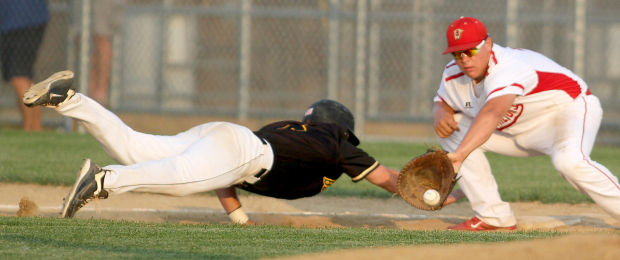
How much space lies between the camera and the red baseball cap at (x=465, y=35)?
517 cm

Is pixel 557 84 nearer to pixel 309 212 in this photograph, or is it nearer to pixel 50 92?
pixel 309 212

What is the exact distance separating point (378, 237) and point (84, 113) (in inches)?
64.3

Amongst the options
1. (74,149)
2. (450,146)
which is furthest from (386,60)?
(450,146)

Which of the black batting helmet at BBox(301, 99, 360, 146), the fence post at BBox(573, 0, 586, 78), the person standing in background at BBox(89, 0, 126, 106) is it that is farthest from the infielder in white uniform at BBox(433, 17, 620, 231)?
the person standing in background at BBox(89, 0, 126, 106)

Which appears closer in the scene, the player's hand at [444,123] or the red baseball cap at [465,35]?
the red baseball cap at [465,35]

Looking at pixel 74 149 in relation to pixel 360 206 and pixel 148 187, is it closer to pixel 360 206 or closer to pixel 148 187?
pixel 360 206

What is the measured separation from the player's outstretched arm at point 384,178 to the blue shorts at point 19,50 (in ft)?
21.2

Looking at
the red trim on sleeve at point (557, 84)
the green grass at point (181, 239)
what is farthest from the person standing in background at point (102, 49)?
the red trim on sleeve at point (557, 84)

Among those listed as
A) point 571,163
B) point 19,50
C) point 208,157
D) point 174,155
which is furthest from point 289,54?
point 208,157

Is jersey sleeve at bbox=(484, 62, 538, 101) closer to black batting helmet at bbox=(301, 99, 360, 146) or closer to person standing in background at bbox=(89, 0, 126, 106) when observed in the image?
black batting helmet at bbox=(301, 99, 360, 146)

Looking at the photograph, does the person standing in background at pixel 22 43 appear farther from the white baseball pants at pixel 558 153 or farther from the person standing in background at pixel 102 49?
the white baseball pants at pixel 558 153

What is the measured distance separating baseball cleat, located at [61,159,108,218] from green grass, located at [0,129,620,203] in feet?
9.25

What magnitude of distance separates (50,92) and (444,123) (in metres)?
2.39

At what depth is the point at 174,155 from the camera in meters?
4.81
